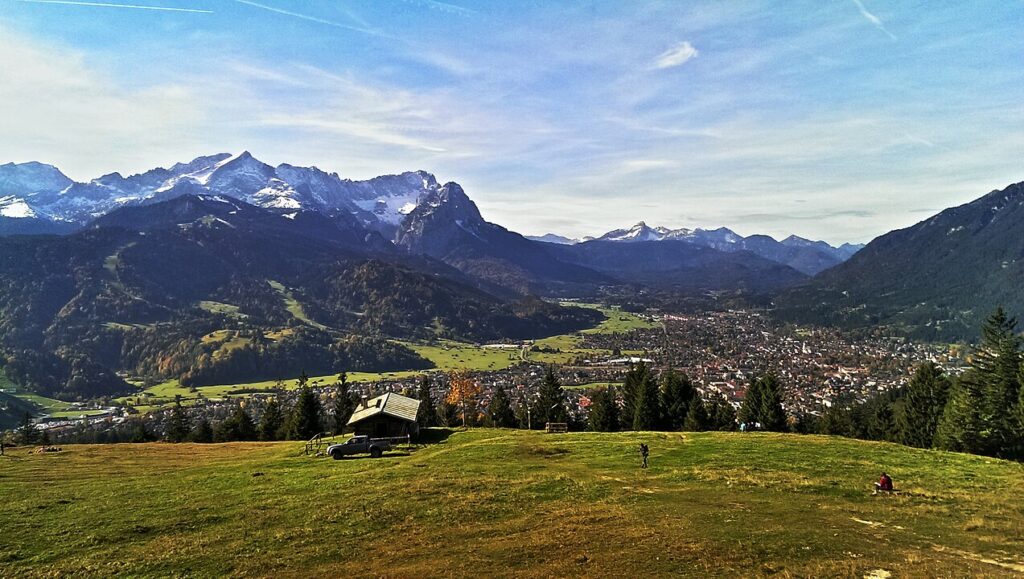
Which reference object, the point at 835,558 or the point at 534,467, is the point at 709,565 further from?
the point at 534,467

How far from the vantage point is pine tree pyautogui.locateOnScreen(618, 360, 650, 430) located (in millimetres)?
98938

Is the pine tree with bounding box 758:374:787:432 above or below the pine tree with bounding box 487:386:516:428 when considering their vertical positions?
above

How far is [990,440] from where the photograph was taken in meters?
66.1

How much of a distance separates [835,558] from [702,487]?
1405 centimetres

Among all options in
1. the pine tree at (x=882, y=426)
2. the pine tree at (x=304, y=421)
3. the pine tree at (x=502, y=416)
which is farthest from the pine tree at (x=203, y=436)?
the pine tree at (x=882, y=426)

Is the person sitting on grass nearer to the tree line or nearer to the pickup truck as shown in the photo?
the pickup truck

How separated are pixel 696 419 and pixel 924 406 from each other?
38.1 metres

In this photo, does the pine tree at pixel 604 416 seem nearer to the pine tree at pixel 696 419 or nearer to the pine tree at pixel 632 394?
the pine tree at pixel 632 394

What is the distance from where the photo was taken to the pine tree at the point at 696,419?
296 feet

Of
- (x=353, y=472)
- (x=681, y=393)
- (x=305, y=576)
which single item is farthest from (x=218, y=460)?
(x=681, y=393)

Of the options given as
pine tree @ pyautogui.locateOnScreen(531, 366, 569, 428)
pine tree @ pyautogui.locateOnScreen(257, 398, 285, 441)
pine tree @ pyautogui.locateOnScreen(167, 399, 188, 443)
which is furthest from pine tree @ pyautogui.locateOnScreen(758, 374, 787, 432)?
pine tree @ pyautogui.locateOnScreen(167, 399, 188, 443)

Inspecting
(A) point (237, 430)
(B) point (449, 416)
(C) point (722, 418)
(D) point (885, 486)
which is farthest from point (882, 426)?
(A) point (237, 430)

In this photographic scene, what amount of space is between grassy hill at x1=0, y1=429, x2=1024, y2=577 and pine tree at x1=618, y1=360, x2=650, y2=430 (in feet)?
158

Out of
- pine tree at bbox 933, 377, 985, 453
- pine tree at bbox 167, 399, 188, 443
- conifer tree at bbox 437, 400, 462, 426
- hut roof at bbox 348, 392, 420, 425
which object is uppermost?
hut roof at bbox 348, 392, 420, 425
